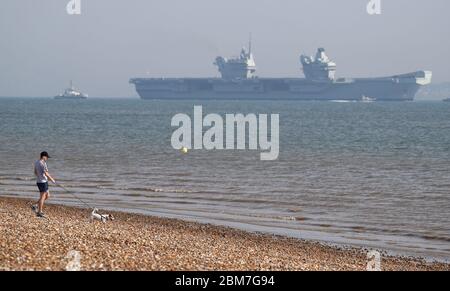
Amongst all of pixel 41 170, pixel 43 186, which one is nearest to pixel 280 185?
pixel 43 186

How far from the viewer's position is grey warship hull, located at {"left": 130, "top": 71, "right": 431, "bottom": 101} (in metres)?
171

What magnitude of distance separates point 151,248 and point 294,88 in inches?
6331

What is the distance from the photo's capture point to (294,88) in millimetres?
172250

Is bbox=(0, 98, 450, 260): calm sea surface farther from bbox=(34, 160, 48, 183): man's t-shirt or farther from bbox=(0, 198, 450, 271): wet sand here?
bbox=(34, 160, 48, 183): man's t-shirt

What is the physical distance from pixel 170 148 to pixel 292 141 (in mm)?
10143

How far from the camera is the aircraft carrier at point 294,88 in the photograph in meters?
171

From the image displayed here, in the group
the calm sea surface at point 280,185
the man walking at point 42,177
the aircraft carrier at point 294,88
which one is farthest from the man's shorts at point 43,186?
the aircraft carrier at point 294,88

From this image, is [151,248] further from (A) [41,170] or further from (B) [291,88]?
(B) [291,88]

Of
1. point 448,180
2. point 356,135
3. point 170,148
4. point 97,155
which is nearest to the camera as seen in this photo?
point 448,180

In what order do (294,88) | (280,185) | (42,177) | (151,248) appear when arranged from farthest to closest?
(294,88) < (280,185) < (42,177) < (151,248)

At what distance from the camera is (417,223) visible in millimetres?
19484

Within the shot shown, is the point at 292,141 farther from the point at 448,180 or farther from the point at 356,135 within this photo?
the point at 448,180

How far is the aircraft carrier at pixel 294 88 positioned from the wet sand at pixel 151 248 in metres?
154
